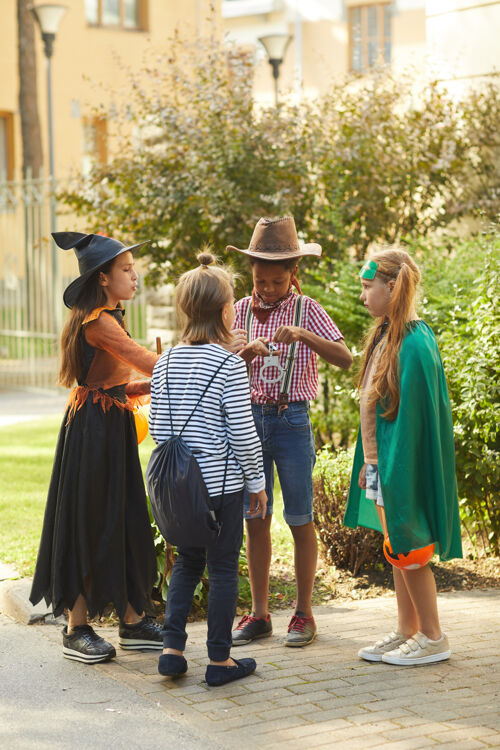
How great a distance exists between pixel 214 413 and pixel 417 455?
87cm

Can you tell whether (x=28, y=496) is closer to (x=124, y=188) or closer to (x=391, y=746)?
(x=124, y=188)

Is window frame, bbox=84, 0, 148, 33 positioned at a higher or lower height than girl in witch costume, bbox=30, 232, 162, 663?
higher

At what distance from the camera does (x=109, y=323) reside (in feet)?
14.7

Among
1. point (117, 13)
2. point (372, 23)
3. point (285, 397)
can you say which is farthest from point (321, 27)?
point (285, 397)

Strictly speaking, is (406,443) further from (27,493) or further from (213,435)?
(27,493)

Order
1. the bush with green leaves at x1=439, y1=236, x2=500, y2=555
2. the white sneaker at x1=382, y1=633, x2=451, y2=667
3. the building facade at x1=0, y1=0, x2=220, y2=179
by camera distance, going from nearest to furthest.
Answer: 1. the white sneaker at x1=382, y1=633, x2=451, y2=667
2. the bush with green leaves at x1=439, y1=236, x2=500, y2=555
3. the building facade at x1=0, y1=0, x2=220, y2=179

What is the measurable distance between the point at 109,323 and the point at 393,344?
1.22m

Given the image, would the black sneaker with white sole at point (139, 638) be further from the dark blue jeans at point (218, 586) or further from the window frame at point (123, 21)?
the window frame at point (123, 21)

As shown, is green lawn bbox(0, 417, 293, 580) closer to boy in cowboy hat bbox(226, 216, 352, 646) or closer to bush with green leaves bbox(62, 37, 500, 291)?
boy in cowboy hat bbox(226, 216, 352, 646)

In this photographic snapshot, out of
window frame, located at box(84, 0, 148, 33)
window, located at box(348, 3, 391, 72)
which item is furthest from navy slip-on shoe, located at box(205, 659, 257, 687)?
window, located at box(348, 3, 391, 72)

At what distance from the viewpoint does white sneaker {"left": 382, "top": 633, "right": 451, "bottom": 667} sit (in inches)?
171

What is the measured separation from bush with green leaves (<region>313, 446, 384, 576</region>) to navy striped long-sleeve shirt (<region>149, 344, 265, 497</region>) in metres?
1.88

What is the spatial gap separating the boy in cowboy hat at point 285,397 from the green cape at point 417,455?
45 cm

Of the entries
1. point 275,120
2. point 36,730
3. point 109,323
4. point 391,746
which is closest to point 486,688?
point 391,746
